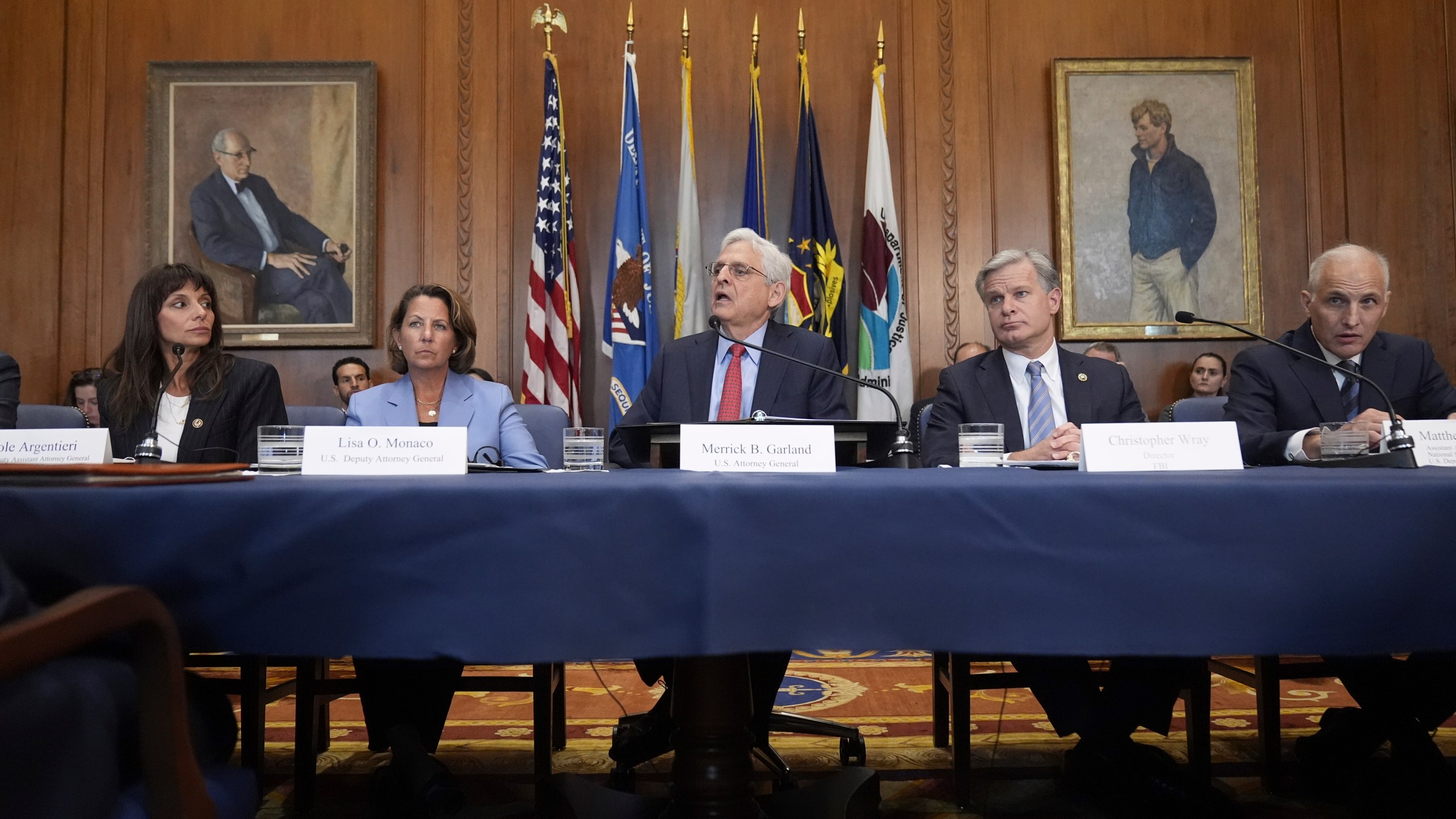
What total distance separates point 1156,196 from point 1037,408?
3.24 meters

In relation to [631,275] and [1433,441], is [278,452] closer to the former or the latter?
[1433,441]

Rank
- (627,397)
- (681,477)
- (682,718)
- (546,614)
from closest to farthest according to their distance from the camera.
A: (546,614), (681,477), (682,718), (627,397)

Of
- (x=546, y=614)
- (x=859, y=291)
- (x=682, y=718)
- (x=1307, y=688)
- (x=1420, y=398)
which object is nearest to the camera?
(x=546, y=614)

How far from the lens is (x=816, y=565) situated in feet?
3.50

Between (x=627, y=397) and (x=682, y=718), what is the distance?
3.31 metres

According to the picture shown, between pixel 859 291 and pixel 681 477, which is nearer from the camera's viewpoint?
pixel 681 477

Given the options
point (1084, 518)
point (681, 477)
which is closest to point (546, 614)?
point (681, 477)

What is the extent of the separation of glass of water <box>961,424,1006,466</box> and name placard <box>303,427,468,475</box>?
96cm

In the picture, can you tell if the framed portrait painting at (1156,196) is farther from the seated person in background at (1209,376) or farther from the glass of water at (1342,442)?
the glass of water at (1342,442)

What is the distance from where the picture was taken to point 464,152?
17.3 feet

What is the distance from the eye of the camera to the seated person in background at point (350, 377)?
16.5 ft

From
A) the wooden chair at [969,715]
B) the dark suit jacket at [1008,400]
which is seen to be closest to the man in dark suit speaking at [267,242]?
the dark suit jacket at [1008,400]

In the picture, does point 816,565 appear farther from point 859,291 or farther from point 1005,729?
point 859,291

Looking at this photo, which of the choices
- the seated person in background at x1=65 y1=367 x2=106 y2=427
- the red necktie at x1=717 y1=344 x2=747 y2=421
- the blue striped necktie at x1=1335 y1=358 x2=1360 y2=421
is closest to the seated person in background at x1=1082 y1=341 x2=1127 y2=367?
the blue striped necktie at x1=1335 y1=358 x2=1360 y2=421
